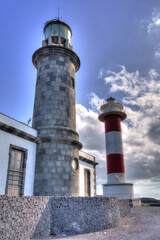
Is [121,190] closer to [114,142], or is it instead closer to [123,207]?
[114,142]

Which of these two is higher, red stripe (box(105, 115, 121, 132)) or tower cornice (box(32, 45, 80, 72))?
tower cornice (box(32, 45, 80, 72))

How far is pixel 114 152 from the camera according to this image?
20578 mm

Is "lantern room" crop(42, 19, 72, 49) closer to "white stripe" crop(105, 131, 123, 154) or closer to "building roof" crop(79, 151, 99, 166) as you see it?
"building roof" crop(79, 151, 99, 166)

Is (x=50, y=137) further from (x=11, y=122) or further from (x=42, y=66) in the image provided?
(x=42, y=66)

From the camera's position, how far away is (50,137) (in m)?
13.3

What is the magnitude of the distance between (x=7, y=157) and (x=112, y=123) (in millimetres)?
13105

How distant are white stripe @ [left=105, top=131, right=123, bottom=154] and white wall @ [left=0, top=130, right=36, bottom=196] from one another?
9.76 m

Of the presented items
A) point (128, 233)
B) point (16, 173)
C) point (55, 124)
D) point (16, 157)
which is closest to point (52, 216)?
point (128, 233)

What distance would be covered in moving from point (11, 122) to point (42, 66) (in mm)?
5664

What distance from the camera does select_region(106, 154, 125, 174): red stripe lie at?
2000 cm

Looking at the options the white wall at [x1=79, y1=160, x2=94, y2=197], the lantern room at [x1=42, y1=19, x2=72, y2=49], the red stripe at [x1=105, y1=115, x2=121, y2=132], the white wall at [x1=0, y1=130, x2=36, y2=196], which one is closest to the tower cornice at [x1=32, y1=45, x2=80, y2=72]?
the lantern room at [x1=42, y1=19, x2=72, y2=49]

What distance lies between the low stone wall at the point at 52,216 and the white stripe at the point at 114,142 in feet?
34.3

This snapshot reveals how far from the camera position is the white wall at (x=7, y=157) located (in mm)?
10867

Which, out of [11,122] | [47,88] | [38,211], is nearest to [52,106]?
[47,88]
